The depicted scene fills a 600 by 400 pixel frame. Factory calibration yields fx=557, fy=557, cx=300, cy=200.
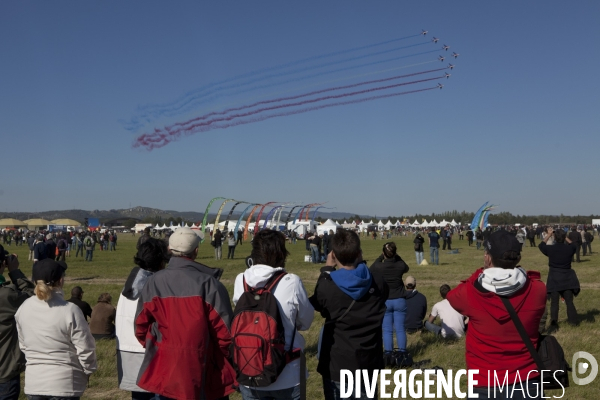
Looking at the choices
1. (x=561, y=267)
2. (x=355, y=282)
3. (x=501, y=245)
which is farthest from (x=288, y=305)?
(x=561, y=267)

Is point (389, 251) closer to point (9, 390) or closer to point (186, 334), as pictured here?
point (186, 334)

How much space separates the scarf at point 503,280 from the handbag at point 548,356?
0.07 meters

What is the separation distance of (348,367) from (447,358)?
4.96 metres

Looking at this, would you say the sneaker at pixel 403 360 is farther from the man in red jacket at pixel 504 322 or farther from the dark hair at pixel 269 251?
the dark hair at pixel 269 251

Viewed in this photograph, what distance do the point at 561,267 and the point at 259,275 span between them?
28.2 ft

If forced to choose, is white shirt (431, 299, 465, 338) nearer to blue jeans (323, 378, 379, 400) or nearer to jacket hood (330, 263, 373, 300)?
blue jeans (323, 378, 379, 400)

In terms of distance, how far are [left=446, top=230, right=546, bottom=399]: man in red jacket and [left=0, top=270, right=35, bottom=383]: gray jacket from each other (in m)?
3.47

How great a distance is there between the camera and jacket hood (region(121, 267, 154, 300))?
443cm

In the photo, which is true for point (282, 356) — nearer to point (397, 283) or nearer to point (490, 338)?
point (490, 338)

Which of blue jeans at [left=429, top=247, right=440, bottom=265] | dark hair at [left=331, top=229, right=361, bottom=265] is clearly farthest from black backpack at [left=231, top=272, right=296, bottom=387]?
blue jeans at [left=429, top=247, right=440, bottom=265]

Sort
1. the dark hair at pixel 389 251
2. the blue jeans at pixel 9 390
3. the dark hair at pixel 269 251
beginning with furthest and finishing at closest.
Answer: the dark hair at pixel 389 251 → the blue jeans at pixel 9 390 → the dark hair at pixel 269 251

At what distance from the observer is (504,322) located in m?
3.63

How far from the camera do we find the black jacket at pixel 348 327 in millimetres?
4035

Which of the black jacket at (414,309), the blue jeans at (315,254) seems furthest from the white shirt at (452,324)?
the blue jeans at (315,254)
